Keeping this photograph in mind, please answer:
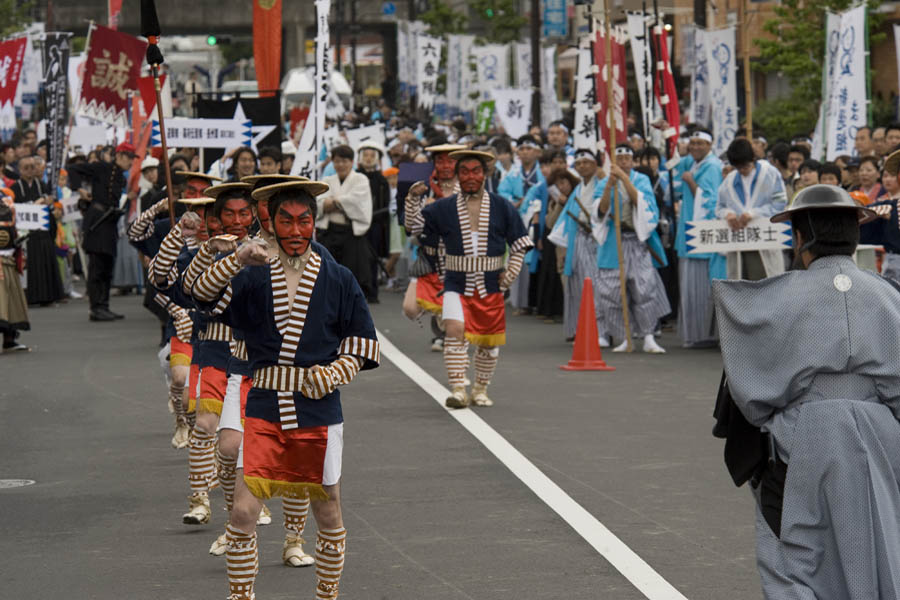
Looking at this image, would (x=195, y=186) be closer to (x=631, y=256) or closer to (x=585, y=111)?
(x=631, y=256)

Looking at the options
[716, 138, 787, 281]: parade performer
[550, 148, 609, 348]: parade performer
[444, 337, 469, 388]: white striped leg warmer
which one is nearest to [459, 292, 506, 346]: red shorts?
[444, 337, 469, 388]: white striped leg warmer

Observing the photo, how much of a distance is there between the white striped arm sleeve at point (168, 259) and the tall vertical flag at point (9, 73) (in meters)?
18.5

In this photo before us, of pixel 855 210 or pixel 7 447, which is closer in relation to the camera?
pixel 855 210

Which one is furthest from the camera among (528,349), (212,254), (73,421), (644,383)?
(528,349)

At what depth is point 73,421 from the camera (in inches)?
481

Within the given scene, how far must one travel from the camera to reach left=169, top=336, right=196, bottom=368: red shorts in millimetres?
9742

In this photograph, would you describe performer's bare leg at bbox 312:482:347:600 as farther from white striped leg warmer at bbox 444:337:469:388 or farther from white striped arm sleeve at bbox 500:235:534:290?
white striped leg warmer at bbox 444:337:469:388

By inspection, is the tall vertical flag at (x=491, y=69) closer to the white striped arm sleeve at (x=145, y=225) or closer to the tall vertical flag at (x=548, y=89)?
the tall vertical flag at (x=548, y=89)

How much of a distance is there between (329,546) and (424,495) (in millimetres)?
2745

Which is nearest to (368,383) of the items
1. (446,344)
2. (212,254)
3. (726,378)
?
(446,344)

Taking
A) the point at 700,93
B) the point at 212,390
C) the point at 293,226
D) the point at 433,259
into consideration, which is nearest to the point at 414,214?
the point at 433,259

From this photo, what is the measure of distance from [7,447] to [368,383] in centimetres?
374

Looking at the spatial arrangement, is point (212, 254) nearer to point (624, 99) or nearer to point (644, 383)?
point (644, 383)

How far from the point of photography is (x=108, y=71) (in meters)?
19.5
